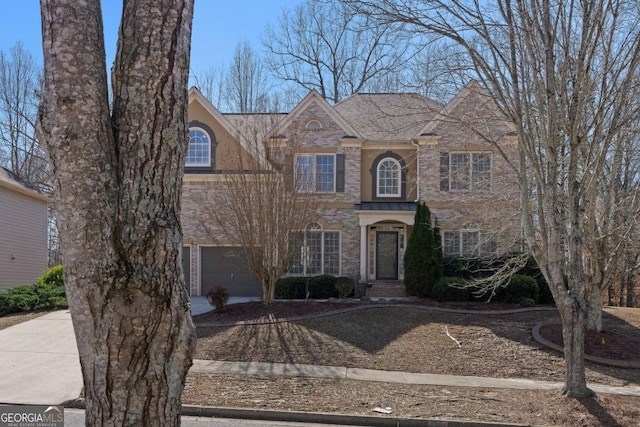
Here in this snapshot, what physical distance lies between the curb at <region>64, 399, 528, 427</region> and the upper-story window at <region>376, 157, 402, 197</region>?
1353 centimetres

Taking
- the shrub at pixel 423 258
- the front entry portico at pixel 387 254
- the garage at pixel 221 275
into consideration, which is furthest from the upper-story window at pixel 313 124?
the garage at pixel 221 275

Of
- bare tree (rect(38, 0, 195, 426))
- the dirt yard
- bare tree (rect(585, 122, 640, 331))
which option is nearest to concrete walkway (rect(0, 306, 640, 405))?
the dirt yard

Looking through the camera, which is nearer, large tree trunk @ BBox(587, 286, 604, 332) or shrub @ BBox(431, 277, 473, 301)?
large tree trunk @ BBox(587, 286, 604, 332)

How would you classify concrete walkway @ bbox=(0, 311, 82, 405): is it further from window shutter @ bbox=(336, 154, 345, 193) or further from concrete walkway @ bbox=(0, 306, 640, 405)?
window shutter @ bbox=(336, 154, 345, 193)

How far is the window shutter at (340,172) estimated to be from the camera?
61.2 ft

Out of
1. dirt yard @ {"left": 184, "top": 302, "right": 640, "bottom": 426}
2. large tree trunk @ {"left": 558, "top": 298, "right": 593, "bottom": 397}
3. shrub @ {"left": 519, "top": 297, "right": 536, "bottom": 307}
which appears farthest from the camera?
shrub @ {"left": 519, "top": 297, "right": 536, "bottom": 307}

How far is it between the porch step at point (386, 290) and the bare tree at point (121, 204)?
15411 millimetres

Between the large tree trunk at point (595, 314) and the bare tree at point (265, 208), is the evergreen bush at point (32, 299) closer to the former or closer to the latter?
the bare tree at point (265, 208)

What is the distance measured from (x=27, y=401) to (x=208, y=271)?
12.1m

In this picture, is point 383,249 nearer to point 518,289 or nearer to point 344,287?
point 344,287

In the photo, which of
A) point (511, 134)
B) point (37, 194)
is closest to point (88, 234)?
point (511, 134)

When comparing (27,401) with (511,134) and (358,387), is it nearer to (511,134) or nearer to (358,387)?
(358,387)

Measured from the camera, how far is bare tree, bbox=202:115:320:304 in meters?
12.9

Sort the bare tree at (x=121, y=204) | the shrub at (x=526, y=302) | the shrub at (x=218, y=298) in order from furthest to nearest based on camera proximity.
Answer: the shrub at (x=526, y=302) < the shrub at (x=218, y=298) < the bare tree at (x=121, y=204)
